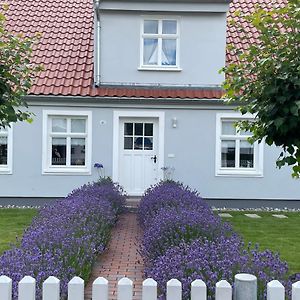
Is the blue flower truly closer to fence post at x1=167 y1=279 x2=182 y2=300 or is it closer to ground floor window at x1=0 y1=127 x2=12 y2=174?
ground floor window at x1=0 y1=127 x2=12 y2=174

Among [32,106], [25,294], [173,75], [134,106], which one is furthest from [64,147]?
[25,294]

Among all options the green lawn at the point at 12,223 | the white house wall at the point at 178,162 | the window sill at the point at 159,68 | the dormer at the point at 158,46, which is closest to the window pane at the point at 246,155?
the white house wall at the point at 178,162

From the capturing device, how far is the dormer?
13.5 m

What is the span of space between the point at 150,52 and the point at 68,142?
11.9ft

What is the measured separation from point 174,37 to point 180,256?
10.0 m

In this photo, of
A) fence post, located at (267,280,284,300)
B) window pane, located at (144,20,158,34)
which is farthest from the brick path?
window pane, located at (144,20,158,34)

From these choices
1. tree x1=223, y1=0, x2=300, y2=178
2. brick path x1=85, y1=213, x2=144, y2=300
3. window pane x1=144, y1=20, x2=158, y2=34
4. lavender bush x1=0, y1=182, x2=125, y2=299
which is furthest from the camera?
window pane x1=144, y1=20, x2=158, y2=34

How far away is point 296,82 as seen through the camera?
4.65 m

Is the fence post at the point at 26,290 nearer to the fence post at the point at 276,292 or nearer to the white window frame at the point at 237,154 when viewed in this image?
the fence post at the point at 276,292

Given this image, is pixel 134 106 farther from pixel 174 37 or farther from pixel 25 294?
pixel 25 294

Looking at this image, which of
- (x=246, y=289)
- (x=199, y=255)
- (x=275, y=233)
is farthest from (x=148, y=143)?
(x=246, y=289)

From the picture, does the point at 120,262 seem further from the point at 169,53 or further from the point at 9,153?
the point at 169,53

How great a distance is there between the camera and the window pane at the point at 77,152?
44.2 ft

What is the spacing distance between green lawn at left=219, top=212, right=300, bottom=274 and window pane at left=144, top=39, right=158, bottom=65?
5.06 metres
